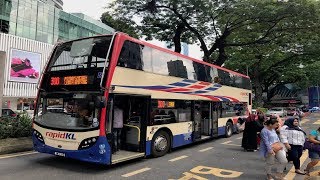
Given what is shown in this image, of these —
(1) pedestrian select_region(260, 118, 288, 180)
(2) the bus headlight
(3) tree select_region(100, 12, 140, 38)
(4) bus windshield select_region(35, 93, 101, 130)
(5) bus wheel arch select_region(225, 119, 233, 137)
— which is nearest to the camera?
(1) pedestrian select_region(260, 118, 288, 180)

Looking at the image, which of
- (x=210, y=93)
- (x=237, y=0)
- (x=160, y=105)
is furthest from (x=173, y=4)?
(x=160, y=105)

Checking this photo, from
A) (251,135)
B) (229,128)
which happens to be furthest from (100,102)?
(229,128)

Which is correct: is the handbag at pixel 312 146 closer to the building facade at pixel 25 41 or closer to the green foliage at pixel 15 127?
the green foliage at pixel 15 127

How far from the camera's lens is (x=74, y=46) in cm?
885

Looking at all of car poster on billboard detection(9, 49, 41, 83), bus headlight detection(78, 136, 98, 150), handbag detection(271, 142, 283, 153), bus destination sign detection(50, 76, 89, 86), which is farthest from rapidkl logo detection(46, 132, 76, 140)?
car poster on billboard detection(9, 49, 41, 83)

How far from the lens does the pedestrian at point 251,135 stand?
37.7 ft

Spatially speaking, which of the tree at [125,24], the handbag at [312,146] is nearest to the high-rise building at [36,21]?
the tree at [125,24]

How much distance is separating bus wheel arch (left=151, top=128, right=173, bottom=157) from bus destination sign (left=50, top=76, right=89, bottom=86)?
2843mm

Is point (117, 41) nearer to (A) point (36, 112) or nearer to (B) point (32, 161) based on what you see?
(A) point (36, 112)

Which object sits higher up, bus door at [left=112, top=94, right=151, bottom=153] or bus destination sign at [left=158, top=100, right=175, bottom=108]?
bus destination sign at [left=158, top=100, right=175, bottom=108]

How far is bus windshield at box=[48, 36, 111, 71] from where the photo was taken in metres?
8.20

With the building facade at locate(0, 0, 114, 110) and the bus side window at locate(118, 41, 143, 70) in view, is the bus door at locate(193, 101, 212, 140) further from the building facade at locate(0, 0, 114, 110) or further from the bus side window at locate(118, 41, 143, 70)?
the building facade at locate(0, 0, 114, 110)

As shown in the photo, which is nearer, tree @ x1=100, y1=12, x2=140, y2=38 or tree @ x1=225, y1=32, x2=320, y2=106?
tree @ x1=100, y1=12, x2=140, y2=38

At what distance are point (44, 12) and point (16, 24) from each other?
527 cm
